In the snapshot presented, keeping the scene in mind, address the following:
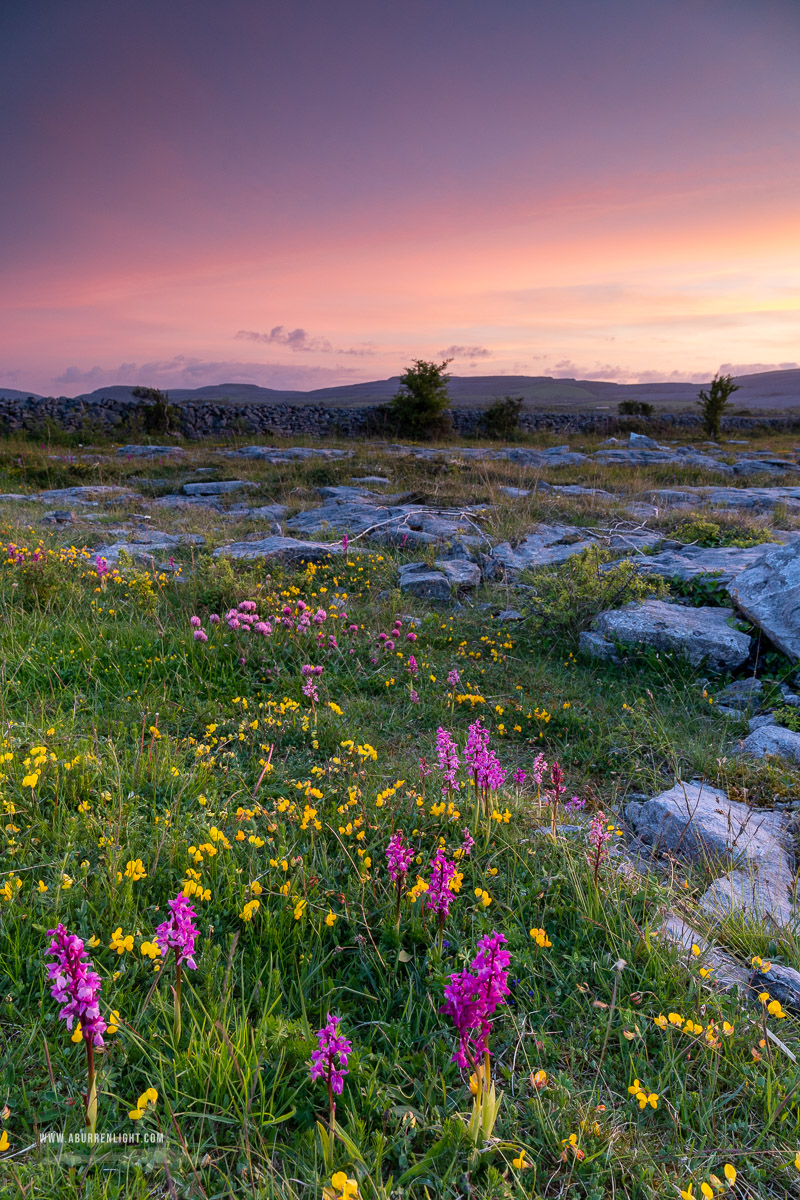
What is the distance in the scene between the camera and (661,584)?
6.91m

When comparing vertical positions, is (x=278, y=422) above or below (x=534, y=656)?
above

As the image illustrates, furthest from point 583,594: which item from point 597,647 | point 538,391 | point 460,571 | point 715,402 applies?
point 538,391

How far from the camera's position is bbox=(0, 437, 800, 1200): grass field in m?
1.70

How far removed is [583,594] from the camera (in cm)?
672

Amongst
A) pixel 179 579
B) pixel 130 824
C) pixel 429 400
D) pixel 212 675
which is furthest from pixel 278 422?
pixel 130 824

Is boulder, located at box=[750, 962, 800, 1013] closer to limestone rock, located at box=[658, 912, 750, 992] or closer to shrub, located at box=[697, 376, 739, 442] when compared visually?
limestone rock, located at box=[658, 912, 750, 992]

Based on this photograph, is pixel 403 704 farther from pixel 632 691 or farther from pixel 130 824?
pixel 130 824

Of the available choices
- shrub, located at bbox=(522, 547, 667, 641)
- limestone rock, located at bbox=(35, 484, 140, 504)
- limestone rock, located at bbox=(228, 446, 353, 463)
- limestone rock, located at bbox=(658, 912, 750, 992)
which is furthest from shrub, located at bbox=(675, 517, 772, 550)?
limestone rock, located at bbox=(228, 446, 353, 463)

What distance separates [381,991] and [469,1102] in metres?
0.45

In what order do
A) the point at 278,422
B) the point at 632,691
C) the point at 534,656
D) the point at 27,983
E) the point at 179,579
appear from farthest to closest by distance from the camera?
the point at 278,422, the point at 179,579, the point at 534,656, the point at 632,691, the point at 27,983

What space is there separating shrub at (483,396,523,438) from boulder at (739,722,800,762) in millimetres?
29306

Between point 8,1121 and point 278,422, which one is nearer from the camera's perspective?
point 8,1121

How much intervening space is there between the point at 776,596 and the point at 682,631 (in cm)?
87

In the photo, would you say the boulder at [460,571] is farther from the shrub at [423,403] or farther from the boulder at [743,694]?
the shrub at [423,403]
